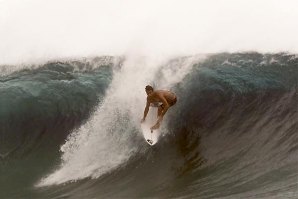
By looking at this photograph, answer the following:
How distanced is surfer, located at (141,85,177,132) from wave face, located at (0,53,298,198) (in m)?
0.60

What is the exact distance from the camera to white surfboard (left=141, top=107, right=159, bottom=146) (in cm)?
916

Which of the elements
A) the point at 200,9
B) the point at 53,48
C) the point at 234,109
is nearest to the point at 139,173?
the point at 234,109

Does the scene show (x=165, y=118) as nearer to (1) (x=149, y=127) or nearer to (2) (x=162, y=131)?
(2) (x=162, y=131)

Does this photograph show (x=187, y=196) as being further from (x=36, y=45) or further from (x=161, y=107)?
(x=36, y=45)

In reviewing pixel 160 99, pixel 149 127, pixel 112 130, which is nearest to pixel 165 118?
pixel 149 127

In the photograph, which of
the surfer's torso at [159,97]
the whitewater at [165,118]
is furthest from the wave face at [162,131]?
the surfer's torso at [159,97]

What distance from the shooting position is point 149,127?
30.3 ft

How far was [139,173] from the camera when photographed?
8.59 m

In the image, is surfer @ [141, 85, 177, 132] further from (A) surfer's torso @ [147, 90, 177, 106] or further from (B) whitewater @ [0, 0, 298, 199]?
(B) whitewater @ [0, 0, 298, 199]

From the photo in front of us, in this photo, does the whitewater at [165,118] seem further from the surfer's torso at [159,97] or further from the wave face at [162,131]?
the surfer's torso at [159,97]

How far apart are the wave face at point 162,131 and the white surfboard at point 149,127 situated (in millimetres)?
135

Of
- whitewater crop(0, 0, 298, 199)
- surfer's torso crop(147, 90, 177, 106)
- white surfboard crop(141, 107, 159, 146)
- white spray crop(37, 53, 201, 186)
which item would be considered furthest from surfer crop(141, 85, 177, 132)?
white spray crop(37, 53, 201, 186)

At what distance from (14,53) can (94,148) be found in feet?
21.0

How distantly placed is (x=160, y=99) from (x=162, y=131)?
0.87m
